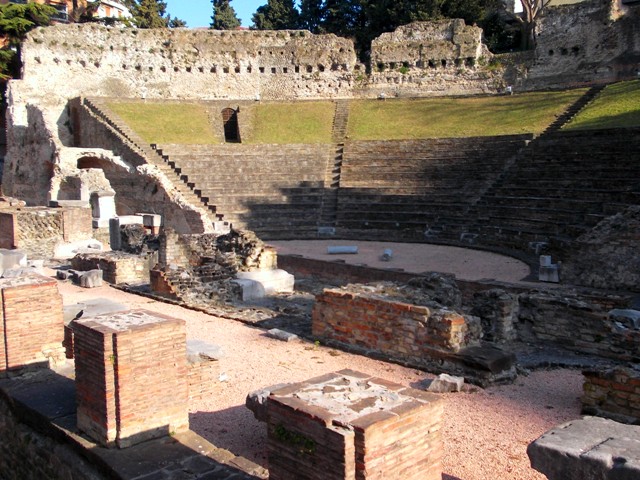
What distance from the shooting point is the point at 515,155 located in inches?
866

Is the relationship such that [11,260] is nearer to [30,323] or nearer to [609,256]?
[30,323]

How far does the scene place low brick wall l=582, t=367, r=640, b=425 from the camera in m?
5.98

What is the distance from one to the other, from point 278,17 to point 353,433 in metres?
48.9

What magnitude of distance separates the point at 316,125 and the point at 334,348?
21488 millimetres

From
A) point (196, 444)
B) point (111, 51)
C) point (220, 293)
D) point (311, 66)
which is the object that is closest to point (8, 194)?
point (111, 51)

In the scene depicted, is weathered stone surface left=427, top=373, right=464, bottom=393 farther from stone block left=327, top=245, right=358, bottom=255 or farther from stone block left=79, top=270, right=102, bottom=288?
stone block left=327, top=245, right=358, bottom=255

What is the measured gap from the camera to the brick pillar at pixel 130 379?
5.13 meters

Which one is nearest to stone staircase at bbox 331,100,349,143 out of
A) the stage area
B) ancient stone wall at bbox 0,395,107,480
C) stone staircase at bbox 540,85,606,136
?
the stage area

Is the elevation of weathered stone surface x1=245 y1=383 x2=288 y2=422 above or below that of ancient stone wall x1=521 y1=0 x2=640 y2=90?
below

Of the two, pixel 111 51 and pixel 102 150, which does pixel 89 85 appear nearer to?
pixel 111 51

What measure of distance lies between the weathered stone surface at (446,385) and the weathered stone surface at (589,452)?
10.1 ft

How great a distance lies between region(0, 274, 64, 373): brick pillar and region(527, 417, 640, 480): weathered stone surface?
5.52m

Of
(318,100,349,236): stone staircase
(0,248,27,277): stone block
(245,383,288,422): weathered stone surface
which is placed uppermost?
(318,100,349,236): stone staircase

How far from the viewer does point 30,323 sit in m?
7.05
